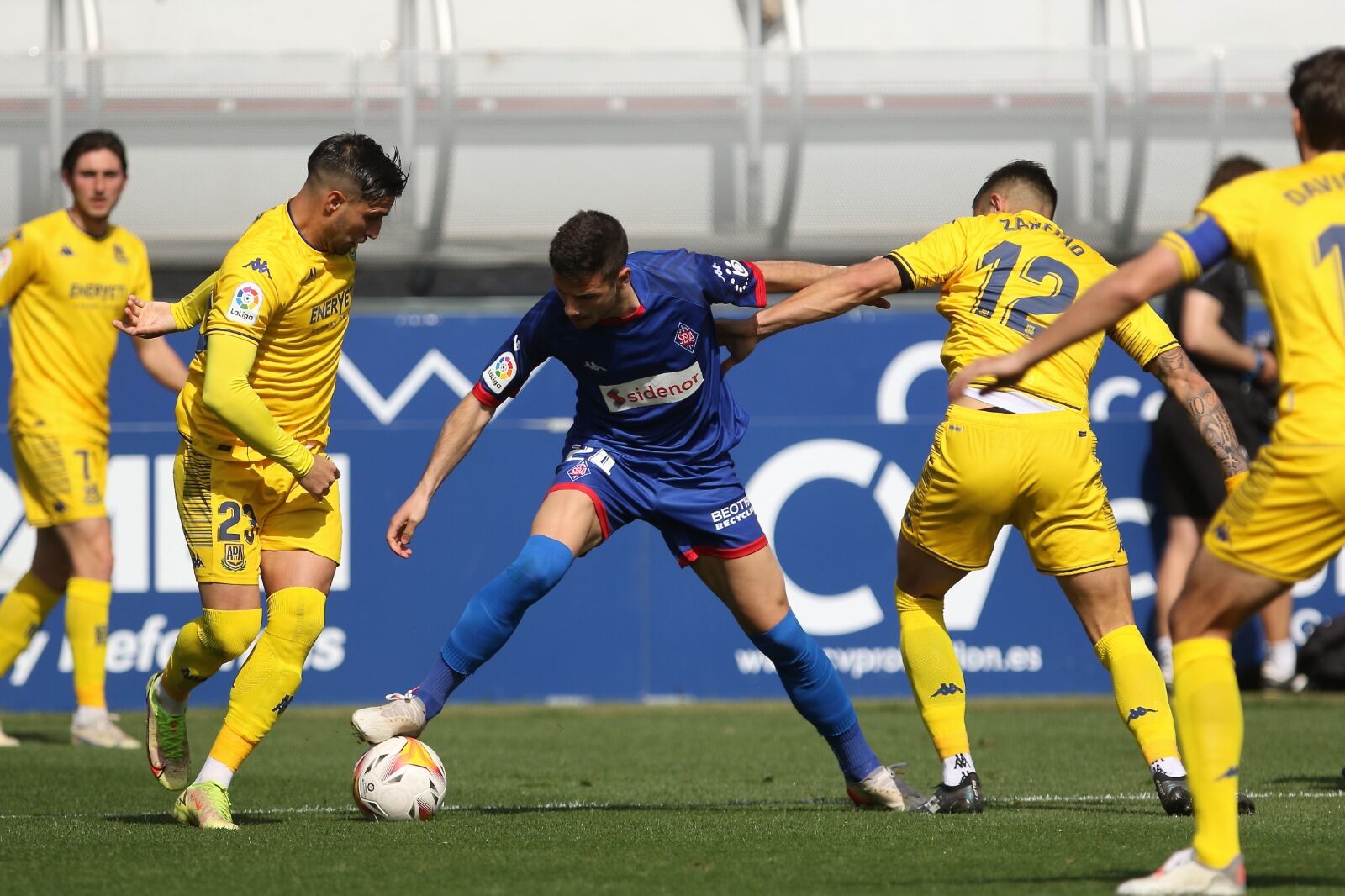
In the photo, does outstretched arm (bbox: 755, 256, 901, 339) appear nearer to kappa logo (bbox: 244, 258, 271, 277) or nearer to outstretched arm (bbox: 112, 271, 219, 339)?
kappa logo (bbox: 244, 258, 271, 277)

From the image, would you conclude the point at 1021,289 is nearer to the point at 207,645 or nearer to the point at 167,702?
the point at 207,645

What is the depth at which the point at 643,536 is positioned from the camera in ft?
37.1

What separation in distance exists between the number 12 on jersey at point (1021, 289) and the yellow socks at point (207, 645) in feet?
9.22

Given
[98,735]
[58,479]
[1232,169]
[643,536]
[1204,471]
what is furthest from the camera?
[643,536]

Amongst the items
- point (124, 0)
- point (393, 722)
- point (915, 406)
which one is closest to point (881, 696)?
point (915, 406)

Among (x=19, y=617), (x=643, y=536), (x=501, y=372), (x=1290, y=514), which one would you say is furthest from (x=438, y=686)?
(x=643, y=536)

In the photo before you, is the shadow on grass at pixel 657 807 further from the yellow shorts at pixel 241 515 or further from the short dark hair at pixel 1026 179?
the short dark hair at pixel 1026 179

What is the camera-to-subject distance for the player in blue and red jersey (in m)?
6.36

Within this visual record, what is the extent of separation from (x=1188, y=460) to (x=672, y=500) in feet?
19.1

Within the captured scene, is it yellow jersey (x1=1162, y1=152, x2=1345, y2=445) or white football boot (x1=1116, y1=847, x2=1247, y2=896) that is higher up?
yellow jersey (x1=1162, y1=152, x2=1345, y2=445)

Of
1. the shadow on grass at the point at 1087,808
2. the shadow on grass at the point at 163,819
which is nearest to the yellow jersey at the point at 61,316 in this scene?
the shadow on grass at the point at 163,819

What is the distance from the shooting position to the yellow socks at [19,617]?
29.7 feet

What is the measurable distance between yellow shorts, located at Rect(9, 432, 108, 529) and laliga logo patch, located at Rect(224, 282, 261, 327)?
3558 mm

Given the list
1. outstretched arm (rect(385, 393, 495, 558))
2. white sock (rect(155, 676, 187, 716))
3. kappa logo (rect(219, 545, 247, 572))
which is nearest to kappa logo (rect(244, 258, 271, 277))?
outstretched arm (rect(385, 393, 495, 558))
